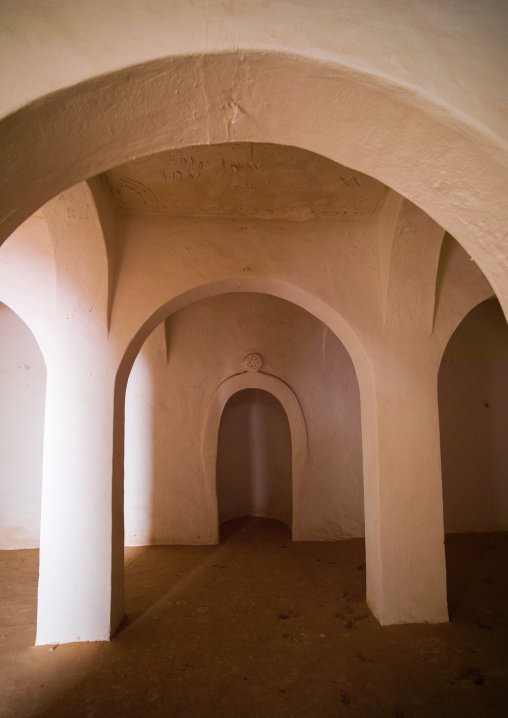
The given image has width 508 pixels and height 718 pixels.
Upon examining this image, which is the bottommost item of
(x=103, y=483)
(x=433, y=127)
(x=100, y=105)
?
Result: (x=103, y=483)

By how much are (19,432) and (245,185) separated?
5.66 meters

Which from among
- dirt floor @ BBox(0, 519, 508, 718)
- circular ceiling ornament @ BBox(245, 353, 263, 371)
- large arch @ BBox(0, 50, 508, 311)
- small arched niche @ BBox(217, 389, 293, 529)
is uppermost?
large arch @ BBox(0, 50, 508, 311)

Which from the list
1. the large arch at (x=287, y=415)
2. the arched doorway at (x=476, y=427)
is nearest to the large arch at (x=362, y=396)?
the large arch at (x=287, y=415)

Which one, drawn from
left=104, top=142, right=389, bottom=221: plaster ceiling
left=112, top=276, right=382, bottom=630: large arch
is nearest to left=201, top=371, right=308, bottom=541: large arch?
left=112, top=276, right=382, bottom=630: large arch

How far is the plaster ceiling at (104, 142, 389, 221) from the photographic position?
349 centimetres

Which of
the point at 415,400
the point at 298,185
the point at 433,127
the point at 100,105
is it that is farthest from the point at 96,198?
the point at 415,400

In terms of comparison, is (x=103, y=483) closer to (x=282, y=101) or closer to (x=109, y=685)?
(x=109, y=685)

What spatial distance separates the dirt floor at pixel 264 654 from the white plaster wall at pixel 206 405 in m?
1.38

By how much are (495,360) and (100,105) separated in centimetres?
758

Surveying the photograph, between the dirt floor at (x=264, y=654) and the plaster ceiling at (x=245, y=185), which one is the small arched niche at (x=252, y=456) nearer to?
the dirt floor at (x=264, y=654)

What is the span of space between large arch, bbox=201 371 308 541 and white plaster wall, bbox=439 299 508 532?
2.41m

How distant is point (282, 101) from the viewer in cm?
176

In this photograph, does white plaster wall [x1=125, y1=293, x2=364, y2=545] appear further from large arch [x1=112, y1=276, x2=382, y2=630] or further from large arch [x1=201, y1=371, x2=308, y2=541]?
large arch [x1=112, y1=276, x2=382, y2=630]

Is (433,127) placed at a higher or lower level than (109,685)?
higher
